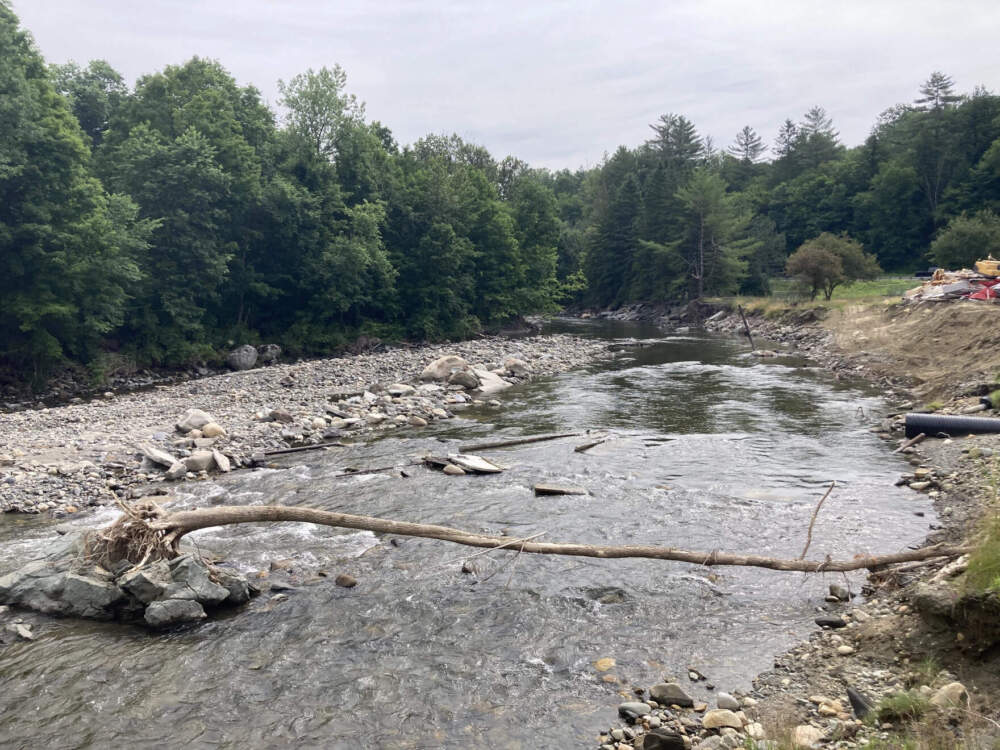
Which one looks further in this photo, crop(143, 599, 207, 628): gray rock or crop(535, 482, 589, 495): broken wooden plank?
crop(535, 482, 589, 495): broken wooden plank

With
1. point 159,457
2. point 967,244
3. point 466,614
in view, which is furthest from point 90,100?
point 967,244

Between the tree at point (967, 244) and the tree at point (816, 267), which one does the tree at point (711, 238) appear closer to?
the tree at point (816, 267)

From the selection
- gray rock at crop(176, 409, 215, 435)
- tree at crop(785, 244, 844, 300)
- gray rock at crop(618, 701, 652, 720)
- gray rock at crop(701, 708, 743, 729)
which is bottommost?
gray rock at crop(618, 701, 652, 720)

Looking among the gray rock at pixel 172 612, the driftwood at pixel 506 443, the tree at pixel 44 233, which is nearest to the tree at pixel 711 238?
the driftwood at pixel 506 443

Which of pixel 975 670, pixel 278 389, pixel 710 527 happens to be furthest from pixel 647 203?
pixel 975 670

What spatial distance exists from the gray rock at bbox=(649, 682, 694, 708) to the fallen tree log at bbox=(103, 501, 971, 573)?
214cm

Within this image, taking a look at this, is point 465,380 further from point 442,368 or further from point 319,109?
point 319,109

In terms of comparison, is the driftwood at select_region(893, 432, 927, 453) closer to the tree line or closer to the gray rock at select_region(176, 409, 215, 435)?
the gray rock at select_region(176, 409, 215, 435)

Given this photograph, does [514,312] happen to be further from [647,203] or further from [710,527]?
[710,527]

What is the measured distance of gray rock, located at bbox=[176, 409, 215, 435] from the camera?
1680cm

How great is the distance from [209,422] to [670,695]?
48.7ft

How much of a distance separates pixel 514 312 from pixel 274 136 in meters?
23.7

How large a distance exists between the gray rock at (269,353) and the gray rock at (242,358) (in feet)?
3.60

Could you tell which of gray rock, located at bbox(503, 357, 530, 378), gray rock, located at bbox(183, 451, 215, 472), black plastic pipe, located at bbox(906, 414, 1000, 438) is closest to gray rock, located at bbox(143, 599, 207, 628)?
gray rock, located at bbox(183, 451, 215, 472)
